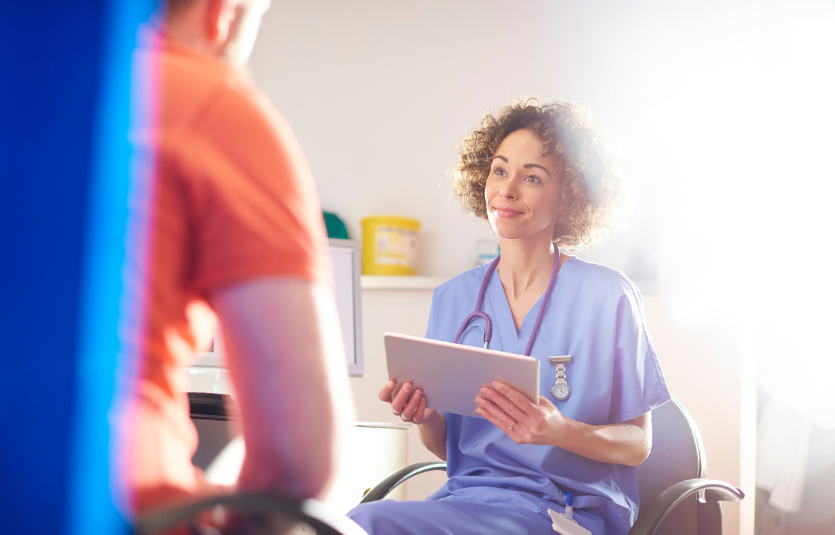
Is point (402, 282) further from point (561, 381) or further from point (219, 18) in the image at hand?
point (219, 18)

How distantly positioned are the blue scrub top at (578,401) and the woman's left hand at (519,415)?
119 millimetres

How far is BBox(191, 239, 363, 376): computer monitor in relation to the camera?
174cm

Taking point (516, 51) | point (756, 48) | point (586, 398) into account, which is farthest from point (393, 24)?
point (586, 398)

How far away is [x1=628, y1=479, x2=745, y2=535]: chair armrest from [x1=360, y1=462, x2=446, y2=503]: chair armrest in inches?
18.6

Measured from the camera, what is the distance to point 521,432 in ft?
3.30

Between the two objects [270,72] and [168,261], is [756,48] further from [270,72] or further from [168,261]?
[168,261]

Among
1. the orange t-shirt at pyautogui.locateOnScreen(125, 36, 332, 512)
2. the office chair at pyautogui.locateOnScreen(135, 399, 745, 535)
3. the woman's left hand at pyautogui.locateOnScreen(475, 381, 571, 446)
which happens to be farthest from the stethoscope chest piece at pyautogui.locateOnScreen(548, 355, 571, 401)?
the orange t-shirt at pyautogui.locateOnScreen(125, 36, 332, 512)

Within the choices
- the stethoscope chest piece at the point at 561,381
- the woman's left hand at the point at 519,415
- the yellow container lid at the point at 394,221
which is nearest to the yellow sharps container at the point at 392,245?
the yellow container lid at the point at 394,221

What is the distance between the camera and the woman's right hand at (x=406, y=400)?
1.11 meters

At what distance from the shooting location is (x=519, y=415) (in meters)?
0.99

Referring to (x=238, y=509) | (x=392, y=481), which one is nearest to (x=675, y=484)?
(x=392, y=481)

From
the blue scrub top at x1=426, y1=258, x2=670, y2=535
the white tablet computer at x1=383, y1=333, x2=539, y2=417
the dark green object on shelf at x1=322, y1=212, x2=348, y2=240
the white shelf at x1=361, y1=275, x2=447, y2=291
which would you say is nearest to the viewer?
the white tablet computer at x1=383, y1=333, x2=539, y2=417

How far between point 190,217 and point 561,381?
909 mm

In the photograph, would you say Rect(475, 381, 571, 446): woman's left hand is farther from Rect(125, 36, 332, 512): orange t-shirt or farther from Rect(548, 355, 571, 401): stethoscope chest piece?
Rect(125, 36, 332, 512): orange t-shirt
